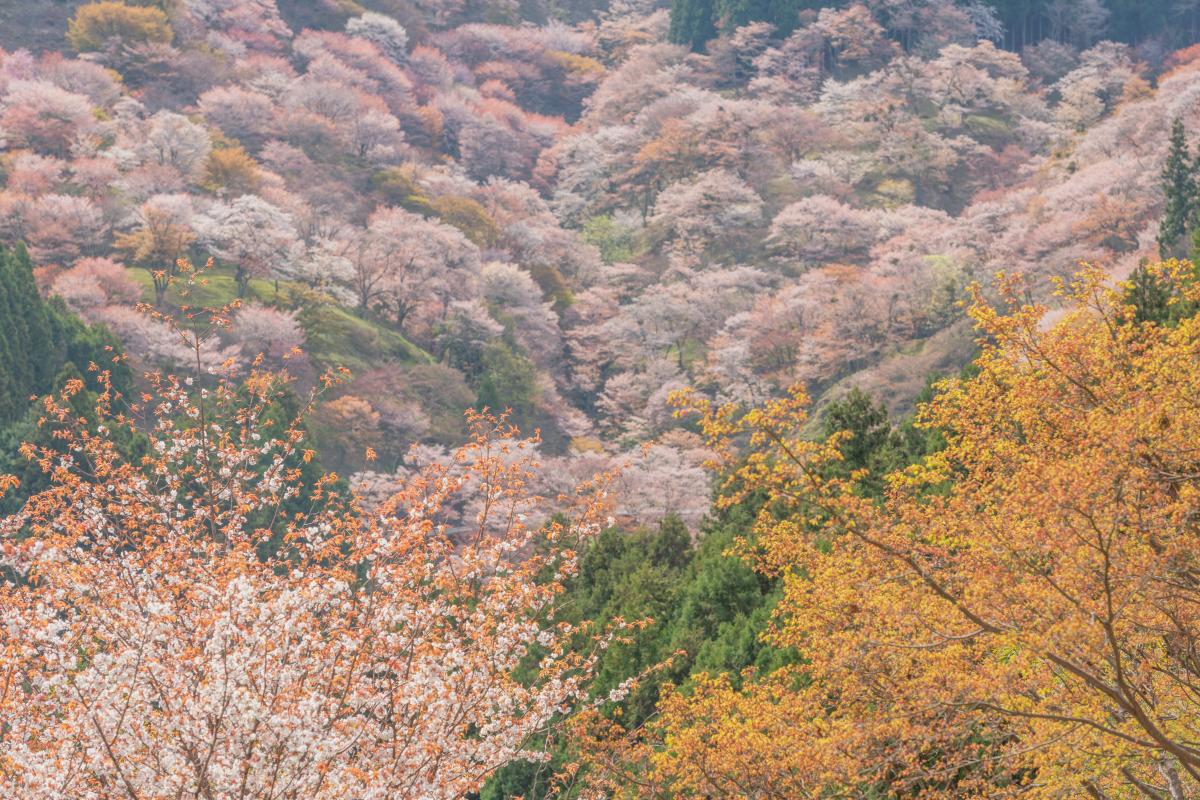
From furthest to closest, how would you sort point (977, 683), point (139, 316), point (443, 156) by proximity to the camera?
point (443, 156), point (139, 316), point (977, 683)

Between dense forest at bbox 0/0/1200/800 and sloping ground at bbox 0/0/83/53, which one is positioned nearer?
dense forest at bbox 0/0/1200/800

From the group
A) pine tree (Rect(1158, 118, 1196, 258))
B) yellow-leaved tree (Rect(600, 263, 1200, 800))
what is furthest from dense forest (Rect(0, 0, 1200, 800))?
pine tree (Rect(1158, 118, 1196, 258))

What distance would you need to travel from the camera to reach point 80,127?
54.8 metres

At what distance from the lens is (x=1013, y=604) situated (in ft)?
26.8

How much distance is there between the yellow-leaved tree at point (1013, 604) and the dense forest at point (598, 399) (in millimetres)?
65

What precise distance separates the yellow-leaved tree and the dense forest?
6cm

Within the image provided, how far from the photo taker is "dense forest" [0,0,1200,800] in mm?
8773

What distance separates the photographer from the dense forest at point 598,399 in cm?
877

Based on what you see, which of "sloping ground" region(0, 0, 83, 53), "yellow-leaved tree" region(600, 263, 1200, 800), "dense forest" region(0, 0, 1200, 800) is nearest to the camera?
"yellow-leaved tree" region(600, 263, 1200, 800)

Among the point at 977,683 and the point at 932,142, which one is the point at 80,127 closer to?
the point at 932,142

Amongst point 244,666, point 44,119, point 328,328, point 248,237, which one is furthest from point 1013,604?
point 44,119

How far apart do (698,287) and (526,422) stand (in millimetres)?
11994

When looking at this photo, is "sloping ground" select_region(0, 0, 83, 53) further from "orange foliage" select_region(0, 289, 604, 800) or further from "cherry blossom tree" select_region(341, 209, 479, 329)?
"orange foliage" select_region(0, 289, 604, 800)

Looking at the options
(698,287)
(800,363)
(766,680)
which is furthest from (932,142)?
(766,680)
